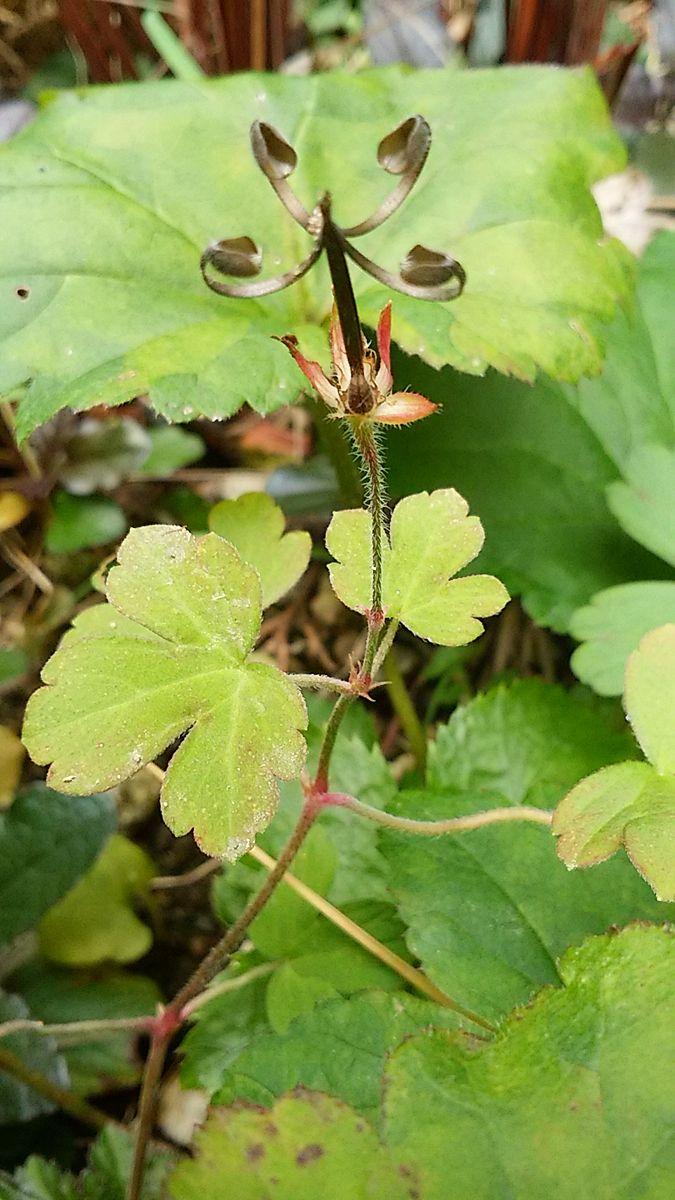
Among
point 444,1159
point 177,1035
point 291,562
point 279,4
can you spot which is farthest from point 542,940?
point 279,4

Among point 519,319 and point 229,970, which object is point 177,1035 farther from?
point 519,319

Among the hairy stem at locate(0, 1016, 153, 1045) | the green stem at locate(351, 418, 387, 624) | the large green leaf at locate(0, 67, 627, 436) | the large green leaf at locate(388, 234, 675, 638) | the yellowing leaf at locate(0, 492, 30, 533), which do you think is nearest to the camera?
the green stem at locate(351, 418, 387, 624)

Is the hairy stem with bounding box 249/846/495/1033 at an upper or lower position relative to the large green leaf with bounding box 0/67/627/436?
lower

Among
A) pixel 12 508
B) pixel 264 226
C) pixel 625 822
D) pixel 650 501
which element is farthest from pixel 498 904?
pixel 12 508

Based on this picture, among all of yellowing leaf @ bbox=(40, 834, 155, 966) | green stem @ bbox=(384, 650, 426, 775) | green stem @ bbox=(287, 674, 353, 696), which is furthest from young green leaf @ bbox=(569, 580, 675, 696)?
yellowing leaf @ bbox=(40, 834, 155, 966)

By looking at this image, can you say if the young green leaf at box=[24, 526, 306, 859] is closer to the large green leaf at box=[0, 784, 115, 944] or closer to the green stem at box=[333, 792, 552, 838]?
the green stem at box=[333, 792, 552, 838]
